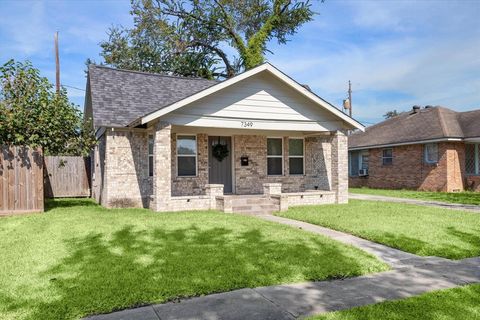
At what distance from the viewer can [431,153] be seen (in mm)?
21297

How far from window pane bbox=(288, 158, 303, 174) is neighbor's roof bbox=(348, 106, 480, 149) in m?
9.33

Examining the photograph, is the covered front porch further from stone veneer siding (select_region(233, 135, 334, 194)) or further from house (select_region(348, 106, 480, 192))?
house (select_region(348, 106, 480, 192))

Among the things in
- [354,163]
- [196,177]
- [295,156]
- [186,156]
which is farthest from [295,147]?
[354,163]

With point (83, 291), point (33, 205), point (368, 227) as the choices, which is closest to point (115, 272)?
point (83, 291)

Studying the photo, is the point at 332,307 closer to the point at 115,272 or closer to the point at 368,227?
the point at 115,272

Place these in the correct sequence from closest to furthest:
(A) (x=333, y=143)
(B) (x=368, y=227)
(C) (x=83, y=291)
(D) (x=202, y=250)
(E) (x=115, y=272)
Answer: (C) (x=83, y=291), (E) (x=115, y=272), (D) (x=202, y=250), (B) (x=368, y=227), (A) (x=333, y=143)

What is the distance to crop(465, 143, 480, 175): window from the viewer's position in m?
21.0

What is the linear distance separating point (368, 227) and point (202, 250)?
14.8 ft

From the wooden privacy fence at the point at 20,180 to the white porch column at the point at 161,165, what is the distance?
12.0 feet

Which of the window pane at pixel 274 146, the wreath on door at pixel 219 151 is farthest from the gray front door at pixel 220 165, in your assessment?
the window pane at pixel 274 146

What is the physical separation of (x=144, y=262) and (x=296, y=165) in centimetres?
1127

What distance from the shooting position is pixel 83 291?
452cm

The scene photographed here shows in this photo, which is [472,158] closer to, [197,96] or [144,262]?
[197,96]

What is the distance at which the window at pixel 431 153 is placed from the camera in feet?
68.8
